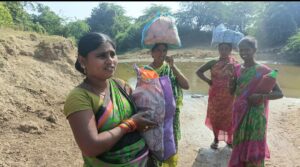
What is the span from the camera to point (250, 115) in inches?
139

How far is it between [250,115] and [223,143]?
5.83ft

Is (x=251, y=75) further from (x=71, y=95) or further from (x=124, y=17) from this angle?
(x=124, y=17)

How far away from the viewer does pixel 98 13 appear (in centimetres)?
4678

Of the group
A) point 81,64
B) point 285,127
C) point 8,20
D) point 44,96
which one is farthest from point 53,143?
point 8,20

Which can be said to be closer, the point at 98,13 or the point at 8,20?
the point at 8,20

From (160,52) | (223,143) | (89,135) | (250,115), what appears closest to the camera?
(89,135)

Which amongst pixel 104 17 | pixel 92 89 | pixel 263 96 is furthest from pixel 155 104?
pixel 104 17

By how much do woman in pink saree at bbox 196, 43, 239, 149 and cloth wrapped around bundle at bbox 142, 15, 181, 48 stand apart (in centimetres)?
169

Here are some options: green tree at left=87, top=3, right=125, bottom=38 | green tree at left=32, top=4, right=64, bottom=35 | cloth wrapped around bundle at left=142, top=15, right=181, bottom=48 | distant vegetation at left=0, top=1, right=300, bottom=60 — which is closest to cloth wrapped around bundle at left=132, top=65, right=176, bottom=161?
cloth wrapped around bundle at left=142, top=15, right=181, bottom=48

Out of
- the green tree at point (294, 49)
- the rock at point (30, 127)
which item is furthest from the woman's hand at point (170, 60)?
the green tree at point (294, 49)

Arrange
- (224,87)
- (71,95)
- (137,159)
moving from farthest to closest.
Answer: (224,87), (137,159), (71,95)

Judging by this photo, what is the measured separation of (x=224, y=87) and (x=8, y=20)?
7497 millimetres

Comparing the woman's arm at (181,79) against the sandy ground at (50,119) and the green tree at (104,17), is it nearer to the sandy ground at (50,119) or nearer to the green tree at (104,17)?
the sandy ground at (50,119)

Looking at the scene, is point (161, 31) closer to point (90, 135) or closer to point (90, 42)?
point (90, 42)
